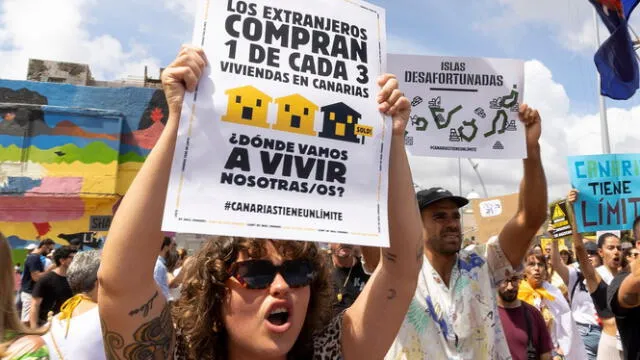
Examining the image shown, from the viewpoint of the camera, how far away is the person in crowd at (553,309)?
5.11 metres

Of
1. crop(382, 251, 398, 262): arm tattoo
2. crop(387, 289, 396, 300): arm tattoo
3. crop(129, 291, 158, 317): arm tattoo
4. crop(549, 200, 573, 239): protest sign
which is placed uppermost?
crop(549, 200, 573, 239): protest sign

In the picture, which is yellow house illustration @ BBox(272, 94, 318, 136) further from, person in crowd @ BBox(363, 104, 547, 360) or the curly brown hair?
person in crowd @ BBox(363, 104, 547, 360)

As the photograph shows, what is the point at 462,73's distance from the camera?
327 cm

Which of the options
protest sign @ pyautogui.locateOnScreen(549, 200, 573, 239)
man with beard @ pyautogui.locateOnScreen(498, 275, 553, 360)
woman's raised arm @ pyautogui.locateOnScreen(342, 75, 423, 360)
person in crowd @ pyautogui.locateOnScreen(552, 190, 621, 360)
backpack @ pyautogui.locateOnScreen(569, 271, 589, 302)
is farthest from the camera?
backpack @ pyautogui.locateOnScreen(569, 271, 589, 302)

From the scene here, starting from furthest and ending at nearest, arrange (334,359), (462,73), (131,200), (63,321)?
(462,73), (63,321), (334,359), (131,200)

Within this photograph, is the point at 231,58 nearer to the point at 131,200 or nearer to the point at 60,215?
the point at 131,200

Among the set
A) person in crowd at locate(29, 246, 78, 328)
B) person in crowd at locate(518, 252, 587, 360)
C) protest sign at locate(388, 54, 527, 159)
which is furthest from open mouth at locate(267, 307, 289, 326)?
person in crowd at locate(29, 246, 78, 328)

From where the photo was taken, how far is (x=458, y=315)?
290cm

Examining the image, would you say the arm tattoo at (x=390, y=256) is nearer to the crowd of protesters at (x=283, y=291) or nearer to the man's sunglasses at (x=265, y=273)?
the crowd of protesters at (x=283, y=291)

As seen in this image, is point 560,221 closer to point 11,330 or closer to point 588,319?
point 588,319

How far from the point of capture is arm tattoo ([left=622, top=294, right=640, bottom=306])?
3.42 metres

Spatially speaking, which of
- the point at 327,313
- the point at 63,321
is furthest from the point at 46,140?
the point at 327,313

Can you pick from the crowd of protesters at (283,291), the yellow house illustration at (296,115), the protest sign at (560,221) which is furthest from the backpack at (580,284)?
the yellow house illustration at (296,115)

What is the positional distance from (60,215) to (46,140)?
280 cm
